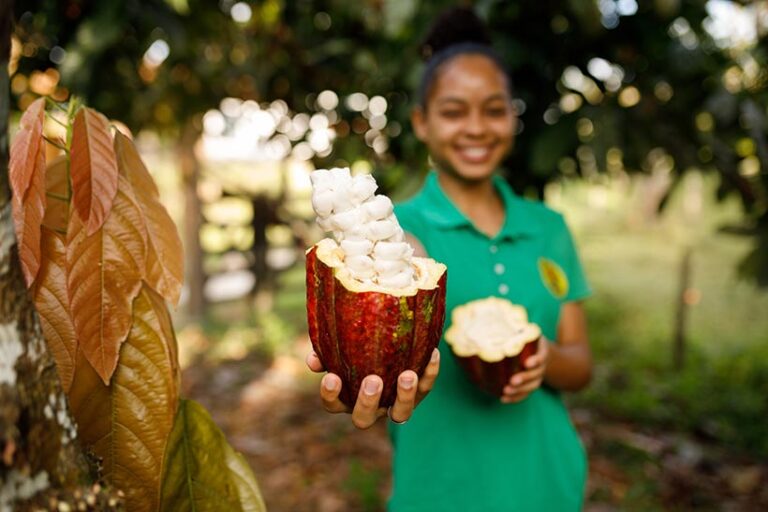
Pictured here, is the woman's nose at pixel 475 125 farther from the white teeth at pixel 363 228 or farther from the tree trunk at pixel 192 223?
the tree trunk at pixel 192 223

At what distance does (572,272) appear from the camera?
Answer: 1449 mm

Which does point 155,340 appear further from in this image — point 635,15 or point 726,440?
point 726,440

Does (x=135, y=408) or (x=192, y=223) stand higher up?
(x=135, y=408)

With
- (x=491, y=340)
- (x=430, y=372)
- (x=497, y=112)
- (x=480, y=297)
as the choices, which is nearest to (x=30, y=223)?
(x=430, y=372)

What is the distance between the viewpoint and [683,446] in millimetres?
2961

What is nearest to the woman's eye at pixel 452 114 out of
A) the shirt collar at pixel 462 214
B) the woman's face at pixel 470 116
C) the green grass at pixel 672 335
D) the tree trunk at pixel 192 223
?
the woman's face at pixel 470 116

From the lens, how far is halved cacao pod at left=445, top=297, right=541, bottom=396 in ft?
3.59

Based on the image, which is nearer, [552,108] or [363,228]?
[363,228]

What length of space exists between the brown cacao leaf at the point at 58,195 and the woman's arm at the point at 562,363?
721 mm

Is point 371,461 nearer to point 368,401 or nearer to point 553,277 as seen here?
point 553,277

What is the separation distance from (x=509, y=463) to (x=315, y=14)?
5.71 ft

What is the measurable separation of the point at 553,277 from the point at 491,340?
322 mm

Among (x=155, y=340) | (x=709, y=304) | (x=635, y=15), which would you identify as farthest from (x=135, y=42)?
A: (x=709, y=304)

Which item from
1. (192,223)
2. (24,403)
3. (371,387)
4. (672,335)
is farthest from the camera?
(192,223)
